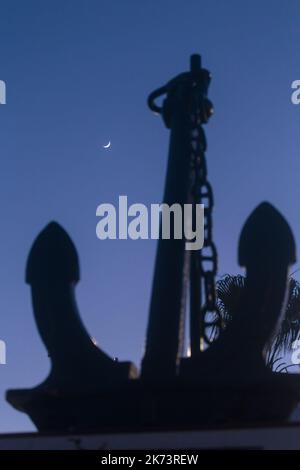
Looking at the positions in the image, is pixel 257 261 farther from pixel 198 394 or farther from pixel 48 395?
pixel 48 395

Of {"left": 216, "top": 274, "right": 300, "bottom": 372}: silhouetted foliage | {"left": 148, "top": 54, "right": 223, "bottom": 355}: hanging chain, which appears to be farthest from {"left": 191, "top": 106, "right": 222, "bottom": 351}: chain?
{"left": 216, "top": 274, "right": 300, "bottom": 372}: silhouetted foliage

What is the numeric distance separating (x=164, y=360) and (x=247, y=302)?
0.82 meters

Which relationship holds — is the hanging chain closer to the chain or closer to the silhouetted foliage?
the chain

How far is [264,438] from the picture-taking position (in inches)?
225

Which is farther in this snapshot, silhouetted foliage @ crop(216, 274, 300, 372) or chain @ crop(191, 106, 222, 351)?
silhouetted foliage @ crop(216, 274, 300, 372)

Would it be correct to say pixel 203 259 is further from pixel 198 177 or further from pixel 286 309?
pixel 286 309

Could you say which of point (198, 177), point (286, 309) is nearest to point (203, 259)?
point (198, 177)

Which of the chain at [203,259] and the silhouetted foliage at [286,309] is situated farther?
the silhouetted foliage at [286,309]

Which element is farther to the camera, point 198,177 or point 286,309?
point 286,309

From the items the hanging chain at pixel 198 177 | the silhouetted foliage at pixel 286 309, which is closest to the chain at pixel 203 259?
the hanging chain at pixel 198 177

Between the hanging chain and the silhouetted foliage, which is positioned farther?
the silhouetted foliage

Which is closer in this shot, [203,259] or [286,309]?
[203,259]

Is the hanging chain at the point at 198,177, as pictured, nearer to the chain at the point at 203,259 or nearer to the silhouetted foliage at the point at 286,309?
the chain at the point at 203,259

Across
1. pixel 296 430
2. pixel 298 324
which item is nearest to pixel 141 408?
pixel 296 430
